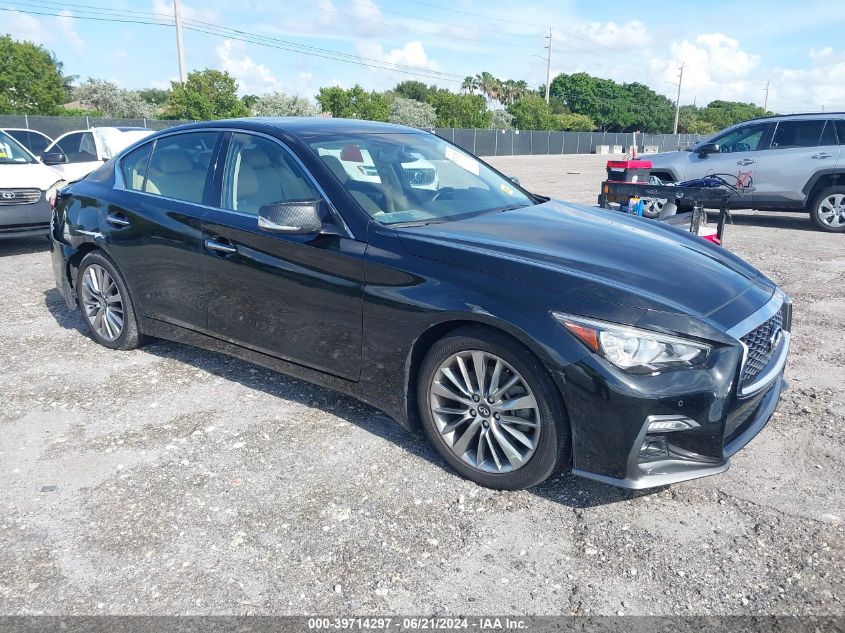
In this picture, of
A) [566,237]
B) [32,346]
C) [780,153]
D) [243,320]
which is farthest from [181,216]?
[780,153]

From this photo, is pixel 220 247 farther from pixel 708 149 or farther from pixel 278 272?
pixel 708 149

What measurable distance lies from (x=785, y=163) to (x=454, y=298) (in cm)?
1007

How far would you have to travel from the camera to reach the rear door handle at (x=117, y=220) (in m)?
4.73

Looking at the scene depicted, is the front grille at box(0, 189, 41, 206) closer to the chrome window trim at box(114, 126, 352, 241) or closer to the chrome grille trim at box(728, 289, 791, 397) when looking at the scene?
the chrome window trim at box(114, 126, 352, 241)

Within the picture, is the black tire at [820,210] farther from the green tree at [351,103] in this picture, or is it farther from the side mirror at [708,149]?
the green tree at [351,103]

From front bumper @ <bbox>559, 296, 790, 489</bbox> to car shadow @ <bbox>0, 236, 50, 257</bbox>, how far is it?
8774 mm

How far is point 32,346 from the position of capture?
536cm

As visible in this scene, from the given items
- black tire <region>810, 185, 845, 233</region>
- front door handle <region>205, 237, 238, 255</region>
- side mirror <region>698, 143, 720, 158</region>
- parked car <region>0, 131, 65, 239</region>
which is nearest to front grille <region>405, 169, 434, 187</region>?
front door handle <region>205, 237, 238, 255</region>

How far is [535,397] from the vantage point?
2.96 m

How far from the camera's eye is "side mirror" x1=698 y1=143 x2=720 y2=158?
11.6m

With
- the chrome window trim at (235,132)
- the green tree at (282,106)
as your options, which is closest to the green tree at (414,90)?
the green tree at (282,106)

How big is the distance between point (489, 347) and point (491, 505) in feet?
2.37

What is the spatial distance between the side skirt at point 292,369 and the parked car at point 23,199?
490 centimetres

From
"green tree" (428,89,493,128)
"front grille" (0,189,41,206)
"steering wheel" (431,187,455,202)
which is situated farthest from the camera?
"green tree" (428,89,493,128)
